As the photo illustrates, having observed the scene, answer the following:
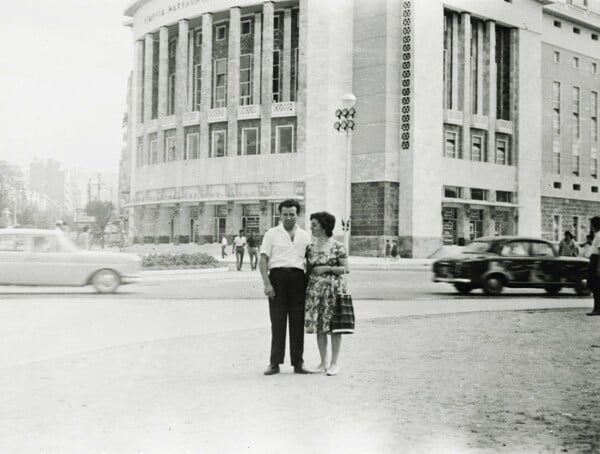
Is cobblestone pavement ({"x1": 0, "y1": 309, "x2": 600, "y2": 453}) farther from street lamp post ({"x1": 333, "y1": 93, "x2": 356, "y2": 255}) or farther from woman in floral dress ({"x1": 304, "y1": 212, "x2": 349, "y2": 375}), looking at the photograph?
street lamp post ({"x1": 333, "y1": 93, "x2": 356, "y2": 255})

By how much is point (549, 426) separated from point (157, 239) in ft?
130

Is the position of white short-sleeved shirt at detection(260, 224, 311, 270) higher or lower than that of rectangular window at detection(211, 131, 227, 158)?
lower

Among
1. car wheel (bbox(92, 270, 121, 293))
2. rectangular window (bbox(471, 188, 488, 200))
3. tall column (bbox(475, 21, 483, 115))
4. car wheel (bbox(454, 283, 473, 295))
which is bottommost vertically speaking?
car wheel (bbox(454, 283, 473, 295))

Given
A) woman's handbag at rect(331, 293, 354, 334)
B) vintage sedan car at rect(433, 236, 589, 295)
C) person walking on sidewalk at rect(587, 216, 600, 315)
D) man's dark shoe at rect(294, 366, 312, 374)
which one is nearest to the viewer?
woman's handbag at rect(331, 293, 354, 334)

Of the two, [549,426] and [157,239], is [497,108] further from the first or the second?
[549,426]

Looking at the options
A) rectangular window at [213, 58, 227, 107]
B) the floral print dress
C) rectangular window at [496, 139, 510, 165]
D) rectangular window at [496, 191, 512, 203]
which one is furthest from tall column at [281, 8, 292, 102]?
the floral print dress

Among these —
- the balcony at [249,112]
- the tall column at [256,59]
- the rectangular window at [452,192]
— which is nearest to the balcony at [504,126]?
the rectangular window at [452,192]

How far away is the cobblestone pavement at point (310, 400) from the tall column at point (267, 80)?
3445 cm

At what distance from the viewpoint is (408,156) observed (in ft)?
130

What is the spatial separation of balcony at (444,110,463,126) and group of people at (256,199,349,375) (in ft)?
117

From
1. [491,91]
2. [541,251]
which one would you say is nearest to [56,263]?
[541,251]

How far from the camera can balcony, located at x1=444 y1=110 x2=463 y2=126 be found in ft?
134

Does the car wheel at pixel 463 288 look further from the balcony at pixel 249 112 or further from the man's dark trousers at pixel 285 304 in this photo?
the balcony at pixel 249 112

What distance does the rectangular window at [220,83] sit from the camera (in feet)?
147
